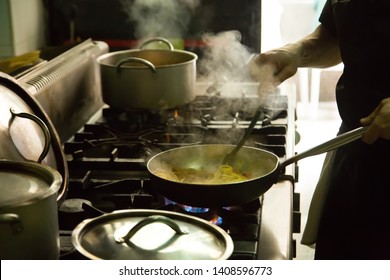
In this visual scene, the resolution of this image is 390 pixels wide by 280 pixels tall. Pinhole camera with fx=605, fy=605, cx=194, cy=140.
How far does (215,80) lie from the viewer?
5.78 feet

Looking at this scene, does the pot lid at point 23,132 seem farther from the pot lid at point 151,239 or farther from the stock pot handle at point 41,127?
the pot lid at point 151,239

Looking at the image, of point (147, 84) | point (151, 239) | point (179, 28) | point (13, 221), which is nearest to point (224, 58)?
point (179, 28)

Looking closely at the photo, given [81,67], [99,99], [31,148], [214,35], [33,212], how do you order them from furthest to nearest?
1. [214,35]
2. [99,99]
3. [81,67]
4. [31,148]
5. [33,212]

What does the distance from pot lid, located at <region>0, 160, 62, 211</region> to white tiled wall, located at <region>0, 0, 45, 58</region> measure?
104 centimetres

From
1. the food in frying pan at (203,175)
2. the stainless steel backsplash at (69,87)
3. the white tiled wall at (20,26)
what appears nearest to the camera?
the food in frying pan at (203,175)

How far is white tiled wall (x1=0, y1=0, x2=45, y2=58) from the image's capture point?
1705 mm

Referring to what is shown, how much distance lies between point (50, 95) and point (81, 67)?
0.84ft

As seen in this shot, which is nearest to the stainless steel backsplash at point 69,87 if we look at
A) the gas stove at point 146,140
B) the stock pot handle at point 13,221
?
the gas stove at point 146,140

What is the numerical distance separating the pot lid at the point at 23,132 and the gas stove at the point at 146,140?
73mm

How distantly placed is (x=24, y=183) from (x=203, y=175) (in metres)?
0.44

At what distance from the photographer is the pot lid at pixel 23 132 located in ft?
2.97

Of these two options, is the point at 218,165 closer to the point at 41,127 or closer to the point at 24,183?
the point at 41,127

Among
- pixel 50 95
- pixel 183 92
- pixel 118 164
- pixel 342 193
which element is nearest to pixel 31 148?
pixel 118 164
